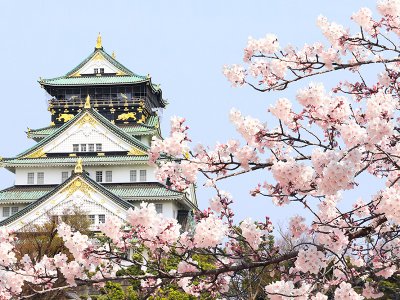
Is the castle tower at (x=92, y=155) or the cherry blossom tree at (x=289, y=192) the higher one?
the castle tower at (x=92, y=155)

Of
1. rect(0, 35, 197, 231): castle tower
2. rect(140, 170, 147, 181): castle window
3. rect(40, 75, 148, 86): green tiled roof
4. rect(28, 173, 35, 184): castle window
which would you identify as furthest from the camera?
rect(40, 75, 148, 86): green tiled roof

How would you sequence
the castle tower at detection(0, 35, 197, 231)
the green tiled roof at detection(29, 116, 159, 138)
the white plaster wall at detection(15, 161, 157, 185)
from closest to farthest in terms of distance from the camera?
the castle tower at detection(0, 35, 197, 231), the white plaster wall at detection(15, 161, 157, 185), the green tiled roof at detection(29, 116, 159, 138)

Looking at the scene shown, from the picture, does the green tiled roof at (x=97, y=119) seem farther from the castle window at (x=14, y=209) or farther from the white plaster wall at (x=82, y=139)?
the castle window at (x=14, y=209)

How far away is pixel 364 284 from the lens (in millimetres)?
7137

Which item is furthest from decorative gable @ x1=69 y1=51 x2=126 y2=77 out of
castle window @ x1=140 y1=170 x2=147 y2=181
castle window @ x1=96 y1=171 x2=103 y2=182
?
castle window @ x1=140 y1=170 x2=147 y2=181

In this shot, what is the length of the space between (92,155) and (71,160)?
1328mm

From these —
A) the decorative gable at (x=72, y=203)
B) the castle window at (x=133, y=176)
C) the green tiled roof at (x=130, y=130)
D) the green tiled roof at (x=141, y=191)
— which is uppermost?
the green tiled roof at (x=130, y=130)

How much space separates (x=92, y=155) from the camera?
140 feet

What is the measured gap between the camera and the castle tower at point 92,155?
38.1 meters

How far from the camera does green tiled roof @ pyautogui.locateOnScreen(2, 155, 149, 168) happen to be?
41625 mm

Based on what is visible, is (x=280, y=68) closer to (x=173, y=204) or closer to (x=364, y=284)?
(x=364, y=284)

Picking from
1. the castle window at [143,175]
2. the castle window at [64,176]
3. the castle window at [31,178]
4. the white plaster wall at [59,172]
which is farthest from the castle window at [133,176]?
the castle window at [31,178]

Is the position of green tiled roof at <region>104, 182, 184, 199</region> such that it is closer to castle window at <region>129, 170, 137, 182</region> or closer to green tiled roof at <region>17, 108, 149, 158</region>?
castle window at <region>129, 170, 137, 182</region>

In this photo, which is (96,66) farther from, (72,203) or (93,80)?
(72,203)
